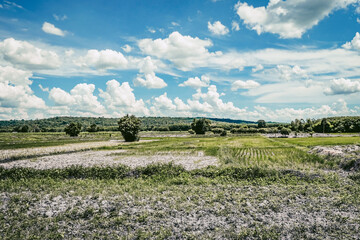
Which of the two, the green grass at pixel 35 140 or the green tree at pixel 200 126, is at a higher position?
the green tree at pixel 200 126

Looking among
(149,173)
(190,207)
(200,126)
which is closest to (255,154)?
(149,173)

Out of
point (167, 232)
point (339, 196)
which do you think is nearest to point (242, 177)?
point (339, 196)

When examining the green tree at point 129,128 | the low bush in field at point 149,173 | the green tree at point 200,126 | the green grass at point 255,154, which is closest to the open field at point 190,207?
the low bush in field at point 149,173

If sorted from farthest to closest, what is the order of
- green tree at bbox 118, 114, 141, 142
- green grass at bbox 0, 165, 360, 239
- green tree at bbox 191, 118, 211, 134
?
green tree at bbox 191, 118, 211, 134 → green tree at bbox 118, 114, 141, 142 → green grass at bbox 0, 165, 360, 239

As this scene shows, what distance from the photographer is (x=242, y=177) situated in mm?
23703

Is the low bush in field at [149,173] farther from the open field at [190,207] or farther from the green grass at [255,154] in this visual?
the green grass at [255,154]

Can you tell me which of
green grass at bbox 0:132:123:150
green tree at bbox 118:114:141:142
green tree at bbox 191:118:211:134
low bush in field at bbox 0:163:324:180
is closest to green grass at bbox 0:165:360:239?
low bush in field at bbox 0:163:324:180

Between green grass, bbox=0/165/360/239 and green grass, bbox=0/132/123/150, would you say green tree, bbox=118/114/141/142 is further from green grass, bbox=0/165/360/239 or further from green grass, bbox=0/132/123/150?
green grass, bbox=0/165/360/239


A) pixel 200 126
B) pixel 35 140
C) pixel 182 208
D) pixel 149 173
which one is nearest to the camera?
pixel 182 208

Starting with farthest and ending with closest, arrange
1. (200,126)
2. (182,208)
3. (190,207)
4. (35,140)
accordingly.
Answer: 1. (200,126)
2. (35,140)
3. (190,207)
4. (182,208)

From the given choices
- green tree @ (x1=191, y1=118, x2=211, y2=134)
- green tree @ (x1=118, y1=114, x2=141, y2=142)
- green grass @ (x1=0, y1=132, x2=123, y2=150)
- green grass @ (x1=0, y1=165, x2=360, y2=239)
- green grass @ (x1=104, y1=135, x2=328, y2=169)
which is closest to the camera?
green grass @ (x1=0, y1=165, x2=360, y2=239)

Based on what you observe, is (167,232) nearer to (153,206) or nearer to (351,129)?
(153,206)

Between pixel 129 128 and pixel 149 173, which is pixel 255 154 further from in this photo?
pixel 129 128

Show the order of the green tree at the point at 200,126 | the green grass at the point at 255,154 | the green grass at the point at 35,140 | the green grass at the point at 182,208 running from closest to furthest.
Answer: the green grass at the point at 182,208
the green grass at the point at 255,154
the green grass at the point at 35,140
the green tree at the point at 200,126
